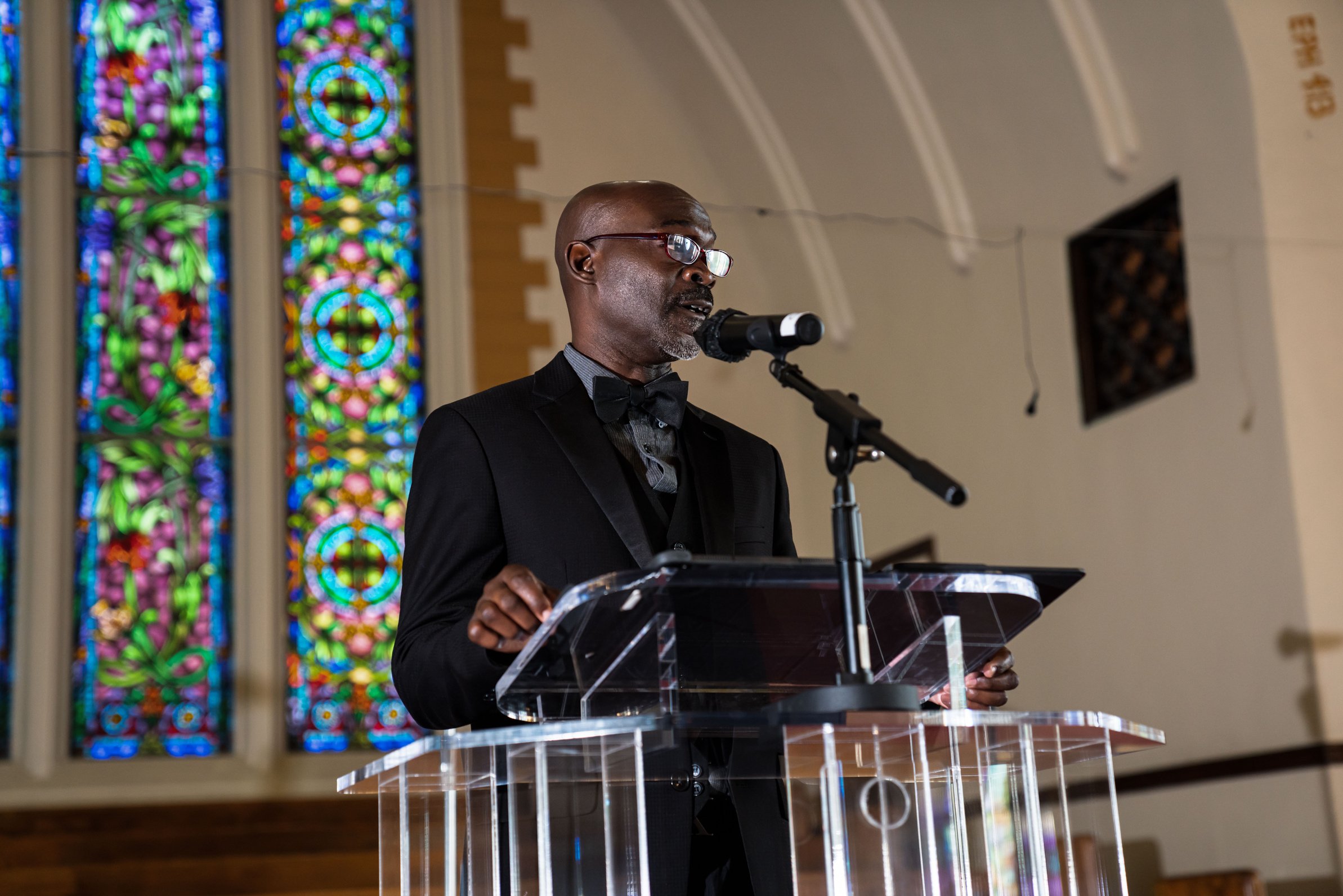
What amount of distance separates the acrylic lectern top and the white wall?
3266mm

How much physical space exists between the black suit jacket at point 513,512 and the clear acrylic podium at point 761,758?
197 mm

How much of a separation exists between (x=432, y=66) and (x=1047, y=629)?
3.58 m

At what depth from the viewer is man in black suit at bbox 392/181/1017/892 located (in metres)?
1.68

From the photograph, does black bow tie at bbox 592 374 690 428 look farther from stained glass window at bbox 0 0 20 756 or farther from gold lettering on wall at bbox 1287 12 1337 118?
stained glass window at bbox 0 0 20 756

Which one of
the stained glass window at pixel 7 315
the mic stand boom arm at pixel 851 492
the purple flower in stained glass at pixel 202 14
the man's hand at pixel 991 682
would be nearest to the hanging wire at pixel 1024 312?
the purple flower in stained glass at pixel 202 14

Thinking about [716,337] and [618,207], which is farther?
[618,207]

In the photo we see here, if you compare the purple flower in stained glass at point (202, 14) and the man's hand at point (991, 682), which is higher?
the purple flower in stained glass at point (202, 14)

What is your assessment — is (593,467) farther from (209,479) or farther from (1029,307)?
(209,479)

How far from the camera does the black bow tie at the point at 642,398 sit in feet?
6.18

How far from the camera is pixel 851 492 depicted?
1.31 m

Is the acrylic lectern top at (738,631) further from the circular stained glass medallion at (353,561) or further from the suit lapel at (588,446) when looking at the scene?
the circular stained glass medallion at (353,561)

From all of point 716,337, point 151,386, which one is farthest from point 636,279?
point 151,386

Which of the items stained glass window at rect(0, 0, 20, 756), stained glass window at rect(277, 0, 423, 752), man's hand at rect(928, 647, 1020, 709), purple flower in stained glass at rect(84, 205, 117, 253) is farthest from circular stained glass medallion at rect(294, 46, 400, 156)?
man's hand at rect(928, 647, 1020, 709)

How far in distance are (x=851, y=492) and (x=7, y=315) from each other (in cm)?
553
